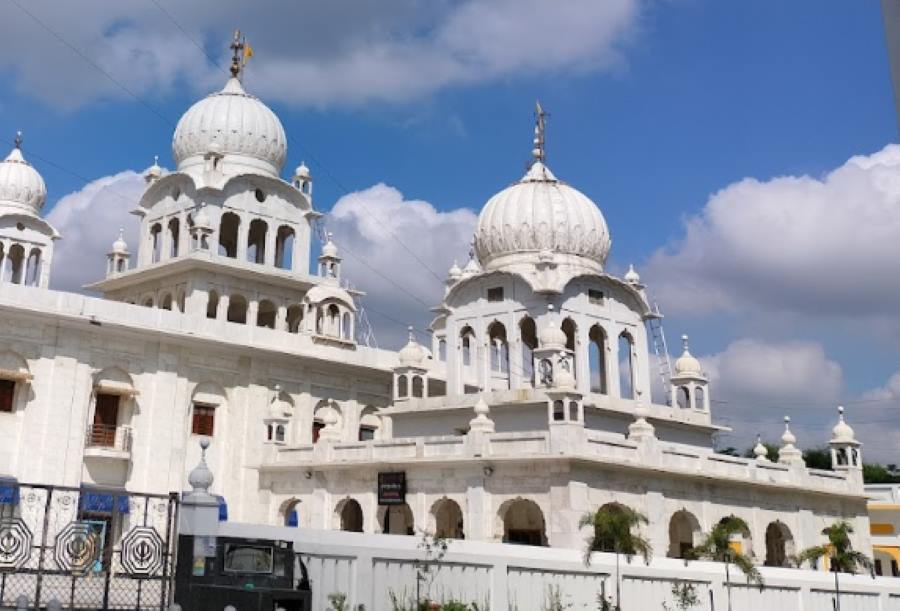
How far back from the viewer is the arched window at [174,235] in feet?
136

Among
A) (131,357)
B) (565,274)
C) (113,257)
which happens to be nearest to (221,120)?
(113,257)

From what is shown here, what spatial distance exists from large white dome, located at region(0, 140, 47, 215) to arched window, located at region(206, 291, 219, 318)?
894 centimetres

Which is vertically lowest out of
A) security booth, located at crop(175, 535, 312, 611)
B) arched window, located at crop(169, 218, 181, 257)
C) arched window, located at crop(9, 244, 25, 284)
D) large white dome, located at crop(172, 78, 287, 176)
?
security booth, located at crop(175, 535, 312, 611)

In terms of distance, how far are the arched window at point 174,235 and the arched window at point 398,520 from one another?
16021mm

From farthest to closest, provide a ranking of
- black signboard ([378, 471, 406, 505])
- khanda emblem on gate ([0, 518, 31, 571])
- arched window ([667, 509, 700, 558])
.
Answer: arched window ([667, 509, 700, 558]), black signboard ([378, 471, 406, 505]), khanda emblem on gate ([0, 518, 31, 571])

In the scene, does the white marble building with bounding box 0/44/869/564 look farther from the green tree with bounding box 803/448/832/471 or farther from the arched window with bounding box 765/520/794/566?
the green tree with bounding box 803/448/832/471

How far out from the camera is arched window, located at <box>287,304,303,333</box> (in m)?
42.6

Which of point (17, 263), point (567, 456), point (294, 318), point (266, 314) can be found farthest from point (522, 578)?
point (17, 263)

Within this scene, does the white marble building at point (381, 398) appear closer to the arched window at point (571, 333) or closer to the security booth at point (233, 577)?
the arched window at point (571, 333)

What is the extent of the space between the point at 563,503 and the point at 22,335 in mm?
17105

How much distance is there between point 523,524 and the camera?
1206 inches

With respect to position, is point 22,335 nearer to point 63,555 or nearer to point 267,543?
point 63,555

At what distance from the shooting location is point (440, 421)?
1277 inches

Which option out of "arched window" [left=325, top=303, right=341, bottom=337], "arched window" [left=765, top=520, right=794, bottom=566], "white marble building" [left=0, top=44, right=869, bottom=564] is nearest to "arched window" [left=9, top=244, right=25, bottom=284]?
"white marble building" [left=0, top=44, right=869, bottom=564]
